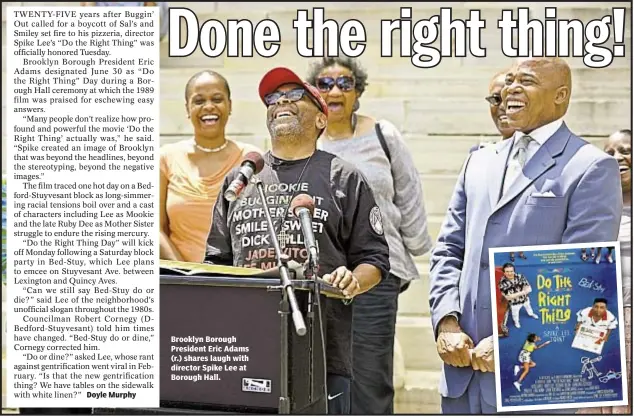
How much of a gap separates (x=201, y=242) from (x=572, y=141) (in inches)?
64.6

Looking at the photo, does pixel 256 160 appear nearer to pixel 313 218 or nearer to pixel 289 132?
pixel 289 132

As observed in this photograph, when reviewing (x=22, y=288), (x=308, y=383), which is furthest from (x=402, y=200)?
(x=22, y=288)

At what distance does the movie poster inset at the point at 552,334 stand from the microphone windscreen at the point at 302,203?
0.73m

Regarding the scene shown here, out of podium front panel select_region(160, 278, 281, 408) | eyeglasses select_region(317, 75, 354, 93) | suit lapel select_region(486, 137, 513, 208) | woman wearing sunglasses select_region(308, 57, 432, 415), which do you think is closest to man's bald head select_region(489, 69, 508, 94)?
suit lapel select_region(486, 137, 513, 208)

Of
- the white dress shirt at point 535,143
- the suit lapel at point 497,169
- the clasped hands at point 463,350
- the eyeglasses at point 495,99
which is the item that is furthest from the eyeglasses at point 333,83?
the clasped hands at point 463,350

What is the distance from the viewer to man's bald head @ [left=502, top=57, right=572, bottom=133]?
4.37 m

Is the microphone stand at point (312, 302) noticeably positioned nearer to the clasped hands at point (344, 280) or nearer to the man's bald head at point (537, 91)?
the clasped hands at point (344, 280)

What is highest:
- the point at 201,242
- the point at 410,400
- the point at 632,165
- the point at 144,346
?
the point at 632,165

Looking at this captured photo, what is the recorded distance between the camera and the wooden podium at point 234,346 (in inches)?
154

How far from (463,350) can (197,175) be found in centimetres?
141

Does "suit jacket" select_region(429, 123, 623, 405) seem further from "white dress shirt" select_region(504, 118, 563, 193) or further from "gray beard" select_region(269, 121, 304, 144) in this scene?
"gray beard" select_region(269, 121, 304, 144)

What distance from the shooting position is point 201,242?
484cm

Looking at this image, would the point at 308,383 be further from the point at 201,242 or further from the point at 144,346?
the point at 201,242

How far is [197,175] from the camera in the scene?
4.88m
